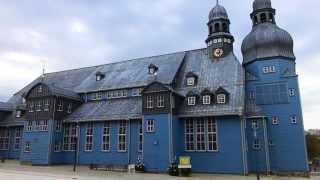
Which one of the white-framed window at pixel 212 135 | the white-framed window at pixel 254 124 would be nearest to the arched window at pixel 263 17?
the white-framed window at pixel 254 124

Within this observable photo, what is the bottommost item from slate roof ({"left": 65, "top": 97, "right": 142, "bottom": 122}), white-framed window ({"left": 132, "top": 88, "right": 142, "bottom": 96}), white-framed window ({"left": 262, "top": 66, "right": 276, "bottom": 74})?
slate roof ({"left": 65, "top": 97, "right": 142, "bottom": 122})

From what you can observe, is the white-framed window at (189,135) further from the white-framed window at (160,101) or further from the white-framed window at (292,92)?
the white-framed window at (292,92)

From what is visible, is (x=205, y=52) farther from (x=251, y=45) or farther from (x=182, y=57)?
(x=251, y=45)

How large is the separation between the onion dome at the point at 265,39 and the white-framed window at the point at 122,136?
1870cm

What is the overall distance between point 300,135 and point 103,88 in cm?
2812

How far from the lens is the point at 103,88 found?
46688 millimetres

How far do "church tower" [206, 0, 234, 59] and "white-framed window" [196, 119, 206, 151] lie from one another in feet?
37.0

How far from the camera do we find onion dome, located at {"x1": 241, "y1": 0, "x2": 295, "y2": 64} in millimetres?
39312

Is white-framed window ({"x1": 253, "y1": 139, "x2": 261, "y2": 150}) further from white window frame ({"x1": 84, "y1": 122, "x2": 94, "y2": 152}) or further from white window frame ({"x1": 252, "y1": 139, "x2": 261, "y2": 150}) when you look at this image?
white window frame ({"x1": 84, "y1": 122, "x2": 94, "y2": 152})

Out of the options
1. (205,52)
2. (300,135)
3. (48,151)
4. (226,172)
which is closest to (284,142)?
(300,135)

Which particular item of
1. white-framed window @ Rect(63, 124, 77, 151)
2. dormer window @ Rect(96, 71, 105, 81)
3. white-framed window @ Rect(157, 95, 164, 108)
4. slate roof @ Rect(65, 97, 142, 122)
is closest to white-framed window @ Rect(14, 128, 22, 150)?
white-framed window @ Rect(63, 124, 77, 151)

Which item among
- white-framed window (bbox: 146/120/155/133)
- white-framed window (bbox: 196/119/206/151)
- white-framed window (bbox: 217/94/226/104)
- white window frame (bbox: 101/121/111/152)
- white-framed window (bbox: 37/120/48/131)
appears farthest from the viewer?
white-framed window (bbox: 37/120/48/131)

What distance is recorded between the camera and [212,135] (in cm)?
3544

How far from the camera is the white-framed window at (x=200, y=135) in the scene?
117 feet
